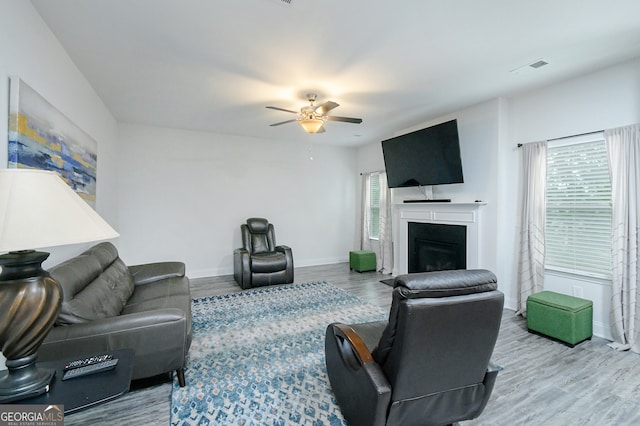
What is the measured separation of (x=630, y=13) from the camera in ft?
6.56

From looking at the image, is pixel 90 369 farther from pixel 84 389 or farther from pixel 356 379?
pixel 356 379

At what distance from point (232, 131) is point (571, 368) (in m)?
5.52

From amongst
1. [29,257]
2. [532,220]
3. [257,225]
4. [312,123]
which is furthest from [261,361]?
[532,220]

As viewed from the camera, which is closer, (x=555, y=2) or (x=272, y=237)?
(x=555, y=2)

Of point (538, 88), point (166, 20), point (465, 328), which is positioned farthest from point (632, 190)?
point (166, 20)

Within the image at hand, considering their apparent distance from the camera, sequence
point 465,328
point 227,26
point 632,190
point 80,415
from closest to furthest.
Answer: point 465,328 < point 80,415 < point 227,26 < point 632,190

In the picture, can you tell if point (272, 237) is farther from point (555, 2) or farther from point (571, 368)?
point (555, 2)

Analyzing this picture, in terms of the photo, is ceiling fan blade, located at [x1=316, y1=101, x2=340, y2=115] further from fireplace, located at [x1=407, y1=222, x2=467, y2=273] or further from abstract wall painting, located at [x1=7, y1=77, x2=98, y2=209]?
fireplace, located at [x1=407, y1=222, x2=467, y2=273]

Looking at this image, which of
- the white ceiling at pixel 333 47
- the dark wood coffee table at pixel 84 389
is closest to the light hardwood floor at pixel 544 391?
the dark wood coffee table at pixel 84 389

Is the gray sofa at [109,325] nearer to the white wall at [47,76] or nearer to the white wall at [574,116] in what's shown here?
the white wall at [47,76]

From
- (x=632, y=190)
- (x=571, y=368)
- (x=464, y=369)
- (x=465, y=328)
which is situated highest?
(x=632, y=190)

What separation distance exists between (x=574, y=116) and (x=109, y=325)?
465 cm
